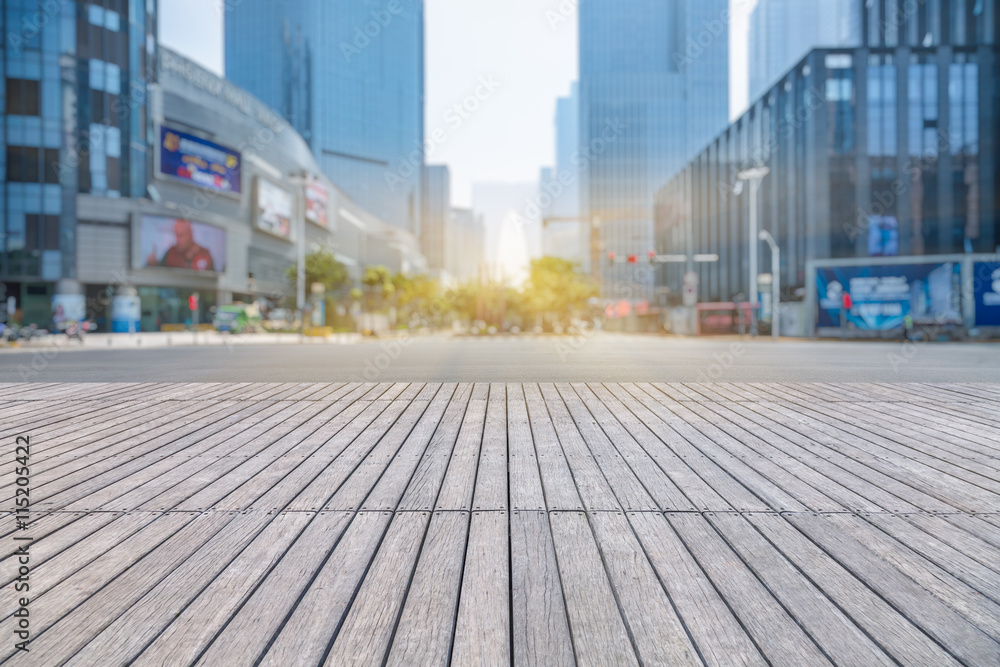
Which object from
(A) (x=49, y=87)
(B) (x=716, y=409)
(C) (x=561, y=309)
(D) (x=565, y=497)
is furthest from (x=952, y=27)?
(A) (x=49, y=87)

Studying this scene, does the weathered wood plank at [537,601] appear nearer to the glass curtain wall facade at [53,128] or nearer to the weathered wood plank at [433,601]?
the weathered wood plank at [433,601]

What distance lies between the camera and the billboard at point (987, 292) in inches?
1059

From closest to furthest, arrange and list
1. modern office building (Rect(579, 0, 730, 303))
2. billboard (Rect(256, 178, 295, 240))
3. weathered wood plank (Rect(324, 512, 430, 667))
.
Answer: weathered wood plank (Rect(324, 512, 430, 667)) → billboard (Rect(256, 178, 295, 240)) → modern office building (Rect(579, 0, 730, 303))

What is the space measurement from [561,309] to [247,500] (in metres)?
48.7

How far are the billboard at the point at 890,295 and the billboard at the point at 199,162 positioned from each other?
1947 inches

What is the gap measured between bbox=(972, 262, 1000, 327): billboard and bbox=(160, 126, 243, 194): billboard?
55692 mm

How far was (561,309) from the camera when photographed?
51.4 m

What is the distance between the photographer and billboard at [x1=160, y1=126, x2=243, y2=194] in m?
47.0

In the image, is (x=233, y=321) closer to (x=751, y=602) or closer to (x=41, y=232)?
(x=41, y=232)

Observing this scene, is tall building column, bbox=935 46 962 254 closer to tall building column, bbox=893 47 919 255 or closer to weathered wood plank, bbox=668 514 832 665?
tall building column, bbox=893 47 919 255

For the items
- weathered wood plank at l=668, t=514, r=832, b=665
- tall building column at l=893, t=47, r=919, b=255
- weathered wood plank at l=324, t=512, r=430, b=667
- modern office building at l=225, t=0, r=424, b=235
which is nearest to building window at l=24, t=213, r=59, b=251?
weathered wood plank at l=324, t=512, r=430, b=667

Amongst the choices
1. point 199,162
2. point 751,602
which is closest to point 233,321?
point 199,162

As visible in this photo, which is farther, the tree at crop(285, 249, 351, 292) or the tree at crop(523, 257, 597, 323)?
the tree at crop(285, 249, 351, 292)

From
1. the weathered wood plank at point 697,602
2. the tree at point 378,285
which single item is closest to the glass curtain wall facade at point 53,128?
the tree at point 378,285
